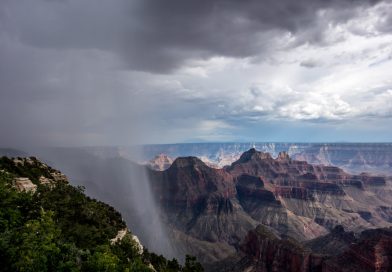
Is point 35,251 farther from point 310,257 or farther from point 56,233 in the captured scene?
point 310,257

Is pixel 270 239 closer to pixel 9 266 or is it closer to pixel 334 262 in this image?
pixel 334 262

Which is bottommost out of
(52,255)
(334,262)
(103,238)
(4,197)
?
(334,262)

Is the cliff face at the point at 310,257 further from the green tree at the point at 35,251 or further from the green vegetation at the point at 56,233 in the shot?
the green tree at the point at 35,251

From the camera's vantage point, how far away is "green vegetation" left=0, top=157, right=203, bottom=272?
170 feet

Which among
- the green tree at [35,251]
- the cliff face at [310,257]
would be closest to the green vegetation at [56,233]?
the green tree at [35,251]

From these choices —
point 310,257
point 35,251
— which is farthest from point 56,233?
point 310,257

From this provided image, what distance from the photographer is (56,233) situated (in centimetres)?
6594

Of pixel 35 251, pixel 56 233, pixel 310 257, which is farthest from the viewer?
pixel 310 257

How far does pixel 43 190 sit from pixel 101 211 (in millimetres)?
19149

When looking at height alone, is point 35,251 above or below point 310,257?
above

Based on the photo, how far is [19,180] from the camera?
93375 millimetres

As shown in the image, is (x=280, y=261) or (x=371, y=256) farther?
(x=280, y=261)

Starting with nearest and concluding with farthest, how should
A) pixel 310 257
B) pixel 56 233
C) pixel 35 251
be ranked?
pixel 35 251 < pixel 56 233 < pixel 310 257

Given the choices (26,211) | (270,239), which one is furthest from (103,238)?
(270,239)
